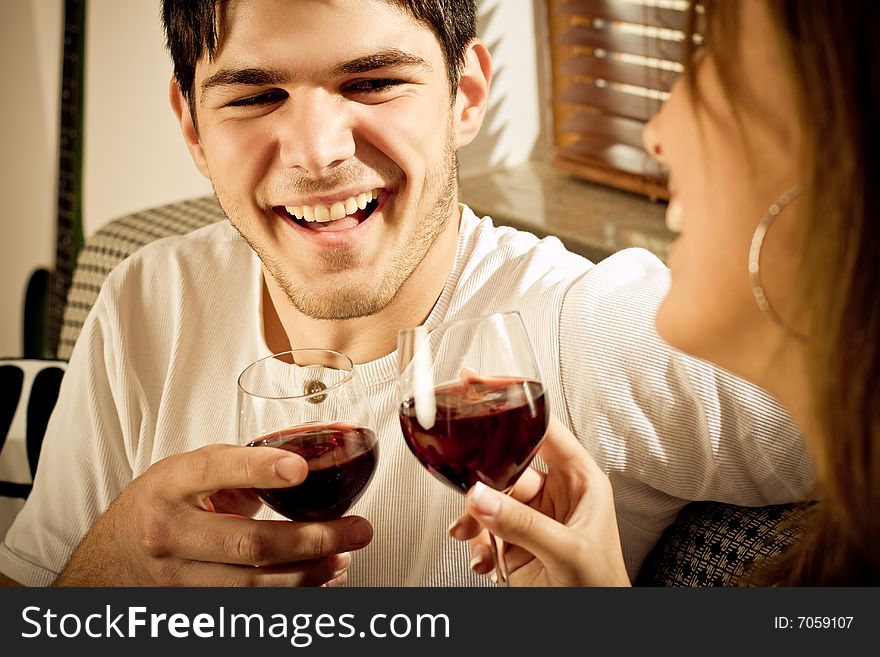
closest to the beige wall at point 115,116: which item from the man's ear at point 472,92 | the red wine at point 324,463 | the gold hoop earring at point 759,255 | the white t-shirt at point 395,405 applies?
the man's ear at point 472,92

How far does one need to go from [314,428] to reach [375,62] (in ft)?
2.03

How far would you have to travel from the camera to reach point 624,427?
46.2 inches

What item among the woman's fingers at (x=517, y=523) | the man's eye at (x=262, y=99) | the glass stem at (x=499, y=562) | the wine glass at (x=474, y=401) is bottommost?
the glass stem at (x=499, y=562)

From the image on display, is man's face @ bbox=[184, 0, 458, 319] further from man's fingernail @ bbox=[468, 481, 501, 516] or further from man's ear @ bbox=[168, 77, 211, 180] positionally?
man's fingernail @ bbox=[468, 481, 501, 516]

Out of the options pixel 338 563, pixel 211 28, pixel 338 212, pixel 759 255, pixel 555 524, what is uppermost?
pixel 211 28

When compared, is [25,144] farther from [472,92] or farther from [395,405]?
[395,405]

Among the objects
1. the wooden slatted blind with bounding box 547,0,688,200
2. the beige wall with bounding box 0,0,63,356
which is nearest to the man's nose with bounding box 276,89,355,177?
the wooden slatted blind with bounding box 547,0,688,200

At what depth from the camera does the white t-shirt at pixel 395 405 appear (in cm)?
113

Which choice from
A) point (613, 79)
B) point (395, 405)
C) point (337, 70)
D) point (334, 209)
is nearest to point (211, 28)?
point (337, 70)

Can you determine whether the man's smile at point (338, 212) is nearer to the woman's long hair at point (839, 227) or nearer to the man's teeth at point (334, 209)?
the man's teeth at point (334, 209)

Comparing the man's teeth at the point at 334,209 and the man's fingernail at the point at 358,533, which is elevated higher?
the man's teeth at the point at 334,209

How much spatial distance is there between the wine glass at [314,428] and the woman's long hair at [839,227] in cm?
42

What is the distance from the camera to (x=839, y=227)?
66 cm
